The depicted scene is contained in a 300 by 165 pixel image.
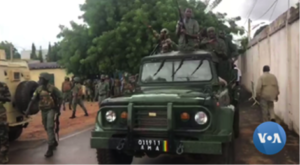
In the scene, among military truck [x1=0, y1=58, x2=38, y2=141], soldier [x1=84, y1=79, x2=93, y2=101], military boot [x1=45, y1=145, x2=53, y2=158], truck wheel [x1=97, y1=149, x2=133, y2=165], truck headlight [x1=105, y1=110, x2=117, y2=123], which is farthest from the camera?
soldier [x1=84, y1=79, x2=93, y2=101]

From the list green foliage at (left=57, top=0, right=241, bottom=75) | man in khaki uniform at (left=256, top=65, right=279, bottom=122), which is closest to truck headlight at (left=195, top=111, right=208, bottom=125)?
man in khaki uniform at (left=256, top=65, right=279, bottom=122)

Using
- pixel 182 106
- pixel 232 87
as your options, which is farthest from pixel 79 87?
pixel 182 106

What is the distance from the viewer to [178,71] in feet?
19.1

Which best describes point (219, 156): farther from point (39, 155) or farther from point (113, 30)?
point (113, 30)

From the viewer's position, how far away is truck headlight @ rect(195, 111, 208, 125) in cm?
435

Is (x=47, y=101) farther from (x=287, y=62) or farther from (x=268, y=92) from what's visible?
(x=287, y=62)

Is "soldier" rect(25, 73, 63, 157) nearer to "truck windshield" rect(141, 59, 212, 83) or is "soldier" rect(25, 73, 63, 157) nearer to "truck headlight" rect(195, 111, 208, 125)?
"truck windshield" rect(141, 59, 212, 83)

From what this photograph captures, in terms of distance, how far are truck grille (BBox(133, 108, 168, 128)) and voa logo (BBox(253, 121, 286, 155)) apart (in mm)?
1235

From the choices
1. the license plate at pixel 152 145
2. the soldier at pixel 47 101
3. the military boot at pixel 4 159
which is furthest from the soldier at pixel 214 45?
the military boot at pixel 4 159

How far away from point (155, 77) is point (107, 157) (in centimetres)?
164

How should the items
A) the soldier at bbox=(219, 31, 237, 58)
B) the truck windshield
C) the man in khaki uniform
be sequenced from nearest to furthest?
the truck windshield → the soldier at bbox=(219, 31, 237, 58) → the man in khaki uniform

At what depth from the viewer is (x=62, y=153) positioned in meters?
7.07

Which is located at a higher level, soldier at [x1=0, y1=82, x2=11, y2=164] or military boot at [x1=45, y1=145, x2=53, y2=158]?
soldier at [x1=0, y1=82, x2=11, y2=164]

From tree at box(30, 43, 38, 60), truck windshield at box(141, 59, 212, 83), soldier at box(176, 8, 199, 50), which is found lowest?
truck windshield at box(141, 59, 212, 83)
